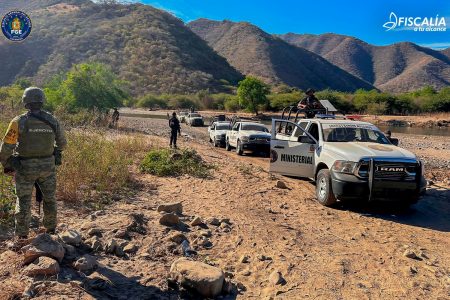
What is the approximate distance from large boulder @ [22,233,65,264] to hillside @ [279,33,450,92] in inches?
6037

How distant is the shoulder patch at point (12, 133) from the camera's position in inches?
167

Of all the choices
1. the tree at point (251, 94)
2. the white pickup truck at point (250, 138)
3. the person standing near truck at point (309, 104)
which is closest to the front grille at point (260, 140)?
the white pickup truck at point (250, 138)

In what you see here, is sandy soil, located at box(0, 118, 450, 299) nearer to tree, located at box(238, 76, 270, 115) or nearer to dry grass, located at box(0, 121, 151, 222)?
dry grass, located at box(0, 121, 151, 222)

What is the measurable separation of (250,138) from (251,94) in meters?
42.7

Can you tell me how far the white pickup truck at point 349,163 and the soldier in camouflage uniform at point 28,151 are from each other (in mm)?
4916

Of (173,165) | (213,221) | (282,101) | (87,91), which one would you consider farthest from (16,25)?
(282,101)

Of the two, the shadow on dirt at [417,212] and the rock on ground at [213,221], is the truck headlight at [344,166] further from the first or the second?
the rock on ground at [213,221]

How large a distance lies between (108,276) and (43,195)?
1.27 metres

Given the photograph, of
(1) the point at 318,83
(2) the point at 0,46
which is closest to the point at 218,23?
(1) the point at 318,83

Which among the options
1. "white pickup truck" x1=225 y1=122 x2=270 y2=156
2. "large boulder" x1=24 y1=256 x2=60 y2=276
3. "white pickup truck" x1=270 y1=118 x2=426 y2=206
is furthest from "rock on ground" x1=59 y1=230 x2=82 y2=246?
"white pickup truck" x1=225 y1=122 x2=270 y2=156

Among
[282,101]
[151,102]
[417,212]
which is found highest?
[282,101]

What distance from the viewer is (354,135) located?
8555 millimetres

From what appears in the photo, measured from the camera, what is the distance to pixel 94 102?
24.2 m

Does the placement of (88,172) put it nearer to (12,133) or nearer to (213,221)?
(213,221)
